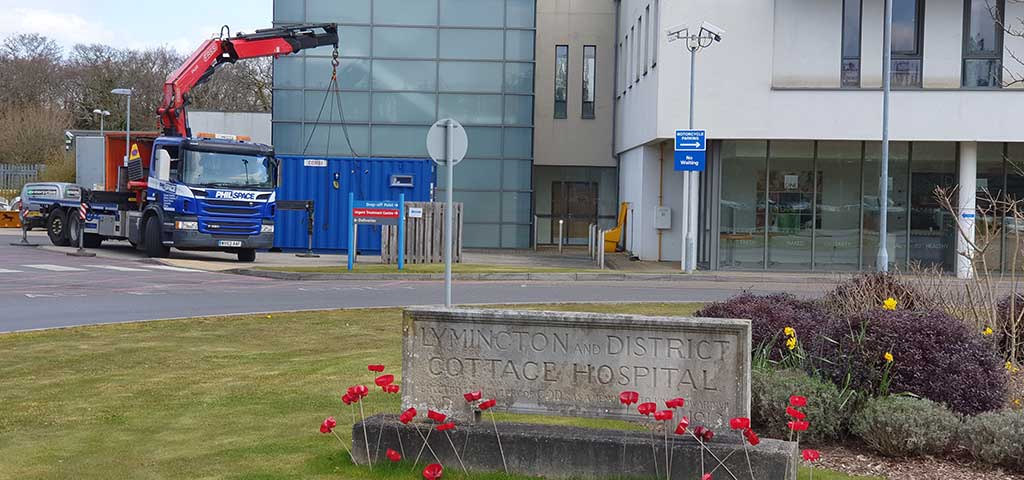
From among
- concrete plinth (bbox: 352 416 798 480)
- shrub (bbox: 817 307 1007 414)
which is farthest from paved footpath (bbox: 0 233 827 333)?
concrete plinth (bbox: 352 416 798 480)

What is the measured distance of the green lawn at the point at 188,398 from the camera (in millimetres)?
7441

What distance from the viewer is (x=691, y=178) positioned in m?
29.9

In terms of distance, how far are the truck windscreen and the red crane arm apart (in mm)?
2331

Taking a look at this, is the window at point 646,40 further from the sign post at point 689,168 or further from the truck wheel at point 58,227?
the truck wheel at point 58,227

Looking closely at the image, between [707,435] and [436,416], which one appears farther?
[436,416]

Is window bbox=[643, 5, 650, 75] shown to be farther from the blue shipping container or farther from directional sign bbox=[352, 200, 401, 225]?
directional sign bbox=[352, 200, 401, 225]

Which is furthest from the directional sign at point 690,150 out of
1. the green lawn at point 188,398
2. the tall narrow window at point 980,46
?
the green lawn at point 188,398

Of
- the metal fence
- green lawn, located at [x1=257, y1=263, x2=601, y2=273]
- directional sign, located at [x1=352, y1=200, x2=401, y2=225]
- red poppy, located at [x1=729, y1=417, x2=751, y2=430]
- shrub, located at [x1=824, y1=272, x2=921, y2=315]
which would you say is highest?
the metal fence

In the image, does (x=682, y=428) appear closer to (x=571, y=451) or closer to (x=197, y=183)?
(x=571, y=451)

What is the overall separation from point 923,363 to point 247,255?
78.5 ft

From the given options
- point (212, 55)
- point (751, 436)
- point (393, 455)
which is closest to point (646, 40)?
point (212, 55)

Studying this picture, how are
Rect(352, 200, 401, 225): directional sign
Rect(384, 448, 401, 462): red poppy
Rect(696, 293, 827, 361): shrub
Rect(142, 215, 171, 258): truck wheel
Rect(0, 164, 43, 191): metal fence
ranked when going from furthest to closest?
1. Rect(0, 164, 43, 191): metal fence
2. Rect(142, 215, 171, 258): truck wheel
3. Rect(352, 200, 401, 225): directional sign
4. Rect(696, 293, 827, 361): shrub
5. Rect(384, 448, 401, 462): red poppy

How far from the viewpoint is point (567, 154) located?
142 feet

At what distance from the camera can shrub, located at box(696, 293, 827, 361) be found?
922 centimetres
